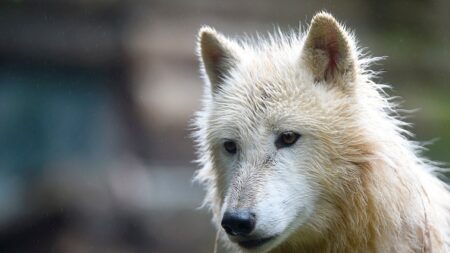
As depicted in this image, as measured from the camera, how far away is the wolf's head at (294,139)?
4875mm

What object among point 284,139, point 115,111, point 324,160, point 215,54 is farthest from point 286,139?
point 115,111

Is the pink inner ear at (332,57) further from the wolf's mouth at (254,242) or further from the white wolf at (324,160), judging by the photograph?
the wolf's mouth at (254,242)

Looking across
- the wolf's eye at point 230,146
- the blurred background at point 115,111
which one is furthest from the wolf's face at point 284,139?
the blurred background at point 115,111

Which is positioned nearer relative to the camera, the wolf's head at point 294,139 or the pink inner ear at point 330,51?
the wolf's head at point 294,139

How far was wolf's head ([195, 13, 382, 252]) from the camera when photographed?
4.88 meters

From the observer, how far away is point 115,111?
1088 centimetres

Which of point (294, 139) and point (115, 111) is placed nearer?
point (294, 139)

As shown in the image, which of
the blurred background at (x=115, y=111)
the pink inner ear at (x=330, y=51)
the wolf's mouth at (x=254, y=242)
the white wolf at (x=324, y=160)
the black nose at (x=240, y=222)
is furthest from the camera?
the blurred background at (x=115, y=111)

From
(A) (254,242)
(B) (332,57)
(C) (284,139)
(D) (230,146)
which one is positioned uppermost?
(B) (332,57)

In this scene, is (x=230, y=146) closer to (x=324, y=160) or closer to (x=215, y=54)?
(x=324, y=160)

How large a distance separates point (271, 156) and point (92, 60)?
6.19 metres

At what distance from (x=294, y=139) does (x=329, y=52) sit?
1.77 ft

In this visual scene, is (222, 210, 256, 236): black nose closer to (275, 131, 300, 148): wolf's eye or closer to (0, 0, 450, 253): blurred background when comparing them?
(275, 131, 300, 148): wolf's eye

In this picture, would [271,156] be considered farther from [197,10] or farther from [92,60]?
[197,10]
